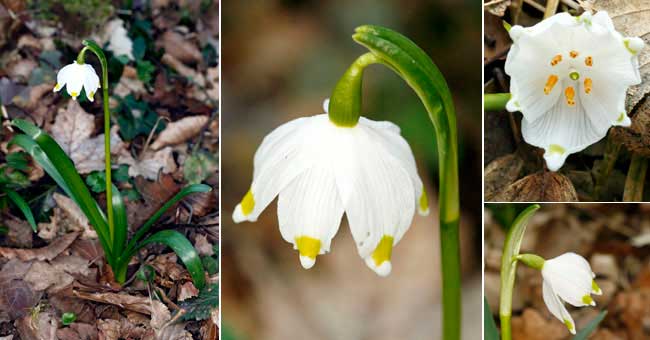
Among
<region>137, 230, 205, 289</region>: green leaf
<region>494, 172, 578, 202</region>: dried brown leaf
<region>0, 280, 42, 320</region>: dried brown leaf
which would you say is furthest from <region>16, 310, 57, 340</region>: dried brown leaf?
<region>494, 172, 578, 202</region>: dried brown leaf

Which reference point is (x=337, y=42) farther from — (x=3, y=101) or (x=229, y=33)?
(x=3, y=101)

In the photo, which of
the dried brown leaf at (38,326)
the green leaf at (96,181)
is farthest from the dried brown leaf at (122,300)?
the green leaf at (96,181)

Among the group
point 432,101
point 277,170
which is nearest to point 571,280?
point 432,101

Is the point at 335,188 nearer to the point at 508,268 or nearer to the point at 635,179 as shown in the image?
the point at 508,268

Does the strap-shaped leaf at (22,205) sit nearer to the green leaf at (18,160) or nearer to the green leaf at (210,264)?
the green leaf at (18,160)

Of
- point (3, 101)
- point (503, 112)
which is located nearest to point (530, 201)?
point (503, 112)
